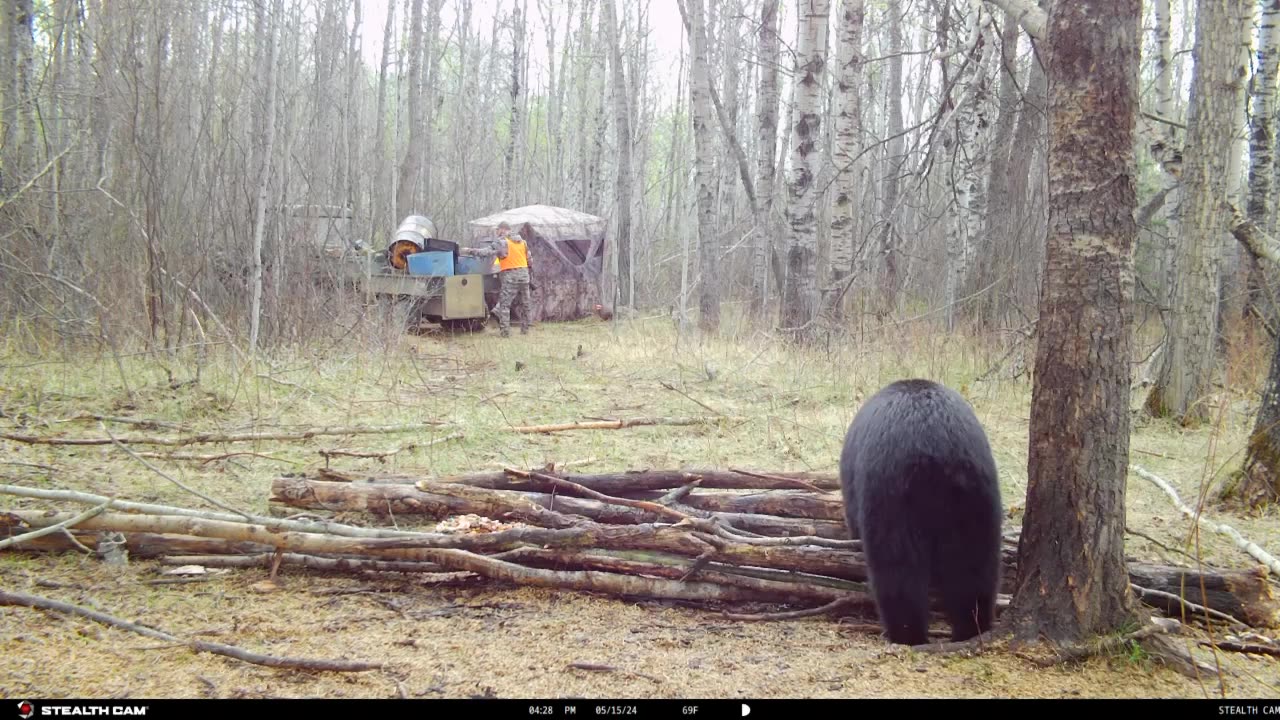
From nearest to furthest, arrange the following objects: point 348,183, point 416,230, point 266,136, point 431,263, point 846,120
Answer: point 266,136, point 846,120, point 348,183, point 431,263, point 416,230

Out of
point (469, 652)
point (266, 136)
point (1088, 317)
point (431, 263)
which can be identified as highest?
point (266, 136)

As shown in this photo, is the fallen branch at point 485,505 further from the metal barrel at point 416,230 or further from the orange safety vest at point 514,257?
the orange safety vest at point 514,257

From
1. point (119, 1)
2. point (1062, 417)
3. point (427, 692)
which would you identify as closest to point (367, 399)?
point (119, 1)

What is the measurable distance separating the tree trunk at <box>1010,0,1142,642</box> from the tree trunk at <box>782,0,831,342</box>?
26.0 ft

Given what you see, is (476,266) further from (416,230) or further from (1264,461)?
(1264,461)

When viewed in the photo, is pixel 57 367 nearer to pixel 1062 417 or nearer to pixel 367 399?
pixel 367 399

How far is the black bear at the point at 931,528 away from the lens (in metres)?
3.41

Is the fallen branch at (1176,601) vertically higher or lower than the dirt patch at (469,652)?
higher

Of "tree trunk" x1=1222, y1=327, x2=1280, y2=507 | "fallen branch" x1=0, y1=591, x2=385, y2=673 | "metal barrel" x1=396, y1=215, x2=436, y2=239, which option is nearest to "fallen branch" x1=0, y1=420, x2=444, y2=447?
"fallen branch" x1=0, y1=591, x2=385, y2=673

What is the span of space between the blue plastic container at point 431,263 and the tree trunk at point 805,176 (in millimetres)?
6378

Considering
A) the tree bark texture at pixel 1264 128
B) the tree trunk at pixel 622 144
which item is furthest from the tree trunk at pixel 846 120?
the tree trunk at pixel 622 144

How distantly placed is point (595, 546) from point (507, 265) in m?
12.9

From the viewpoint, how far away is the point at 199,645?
315cm

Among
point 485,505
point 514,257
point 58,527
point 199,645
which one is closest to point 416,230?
point 514,257
